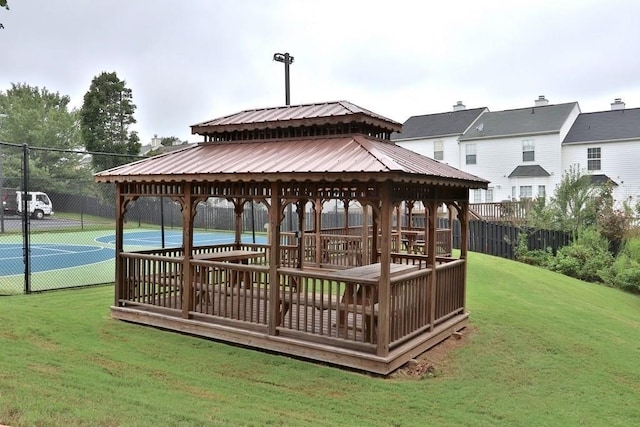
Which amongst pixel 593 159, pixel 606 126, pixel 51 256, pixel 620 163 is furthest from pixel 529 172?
pixel 51 256

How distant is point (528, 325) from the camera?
9.59 metres

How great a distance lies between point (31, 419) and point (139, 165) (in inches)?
216

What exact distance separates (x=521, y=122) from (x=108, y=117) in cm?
2831

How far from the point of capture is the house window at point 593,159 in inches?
1227

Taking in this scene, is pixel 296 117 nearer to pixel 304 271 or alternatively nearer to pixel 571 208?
pixel 304 271

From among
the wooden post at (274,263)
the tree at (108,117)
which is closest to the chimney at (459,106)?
the tree at (108,117)

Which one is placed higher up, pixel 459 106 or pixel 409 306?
→ pixel 459 106

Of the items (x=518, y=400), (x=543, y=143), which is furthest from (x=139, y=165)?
(x=543, y=143)

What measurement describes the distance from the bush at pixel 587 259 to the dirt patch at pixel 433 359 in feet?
39.7

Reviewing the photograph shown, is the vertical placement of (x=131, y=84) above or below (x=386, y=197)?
above

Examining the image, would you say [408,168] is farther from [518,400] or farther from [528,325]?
[528,325]

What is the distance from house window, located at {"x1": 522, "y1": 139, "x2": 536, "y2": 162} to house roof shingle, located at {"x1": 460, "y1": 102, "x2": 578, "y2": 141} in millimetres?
610

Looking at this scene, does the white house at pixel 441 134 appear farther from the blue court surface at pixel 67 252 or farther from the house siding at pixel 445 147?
the blue court surface at pixel 67 252

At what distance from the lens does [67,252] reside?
21.5 m
